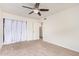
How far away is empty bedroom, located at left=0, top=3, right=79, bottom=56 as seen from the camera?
3.90 meters

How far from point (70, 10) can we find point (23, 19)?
4.11m

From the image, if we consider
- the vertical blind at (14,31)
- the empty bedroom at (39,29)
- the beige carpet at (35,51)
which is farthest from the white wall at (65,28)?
the vertical blind at (14,31)

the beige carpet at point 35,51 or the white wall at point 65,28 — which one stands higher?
the white wall at point 65,28

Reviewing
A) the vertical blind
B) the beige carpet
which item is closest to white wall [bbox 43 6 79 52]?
the beige carpet

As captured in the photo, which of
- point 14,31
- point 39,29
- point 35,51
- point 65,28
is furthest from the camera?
point 39,29

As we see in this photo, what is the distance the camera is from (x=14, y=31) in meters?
6.25

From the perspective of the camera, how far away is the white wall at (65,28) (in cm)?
406

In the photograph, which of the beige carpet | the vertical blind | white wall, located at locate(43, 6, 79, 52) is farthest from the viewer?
the vertical blind

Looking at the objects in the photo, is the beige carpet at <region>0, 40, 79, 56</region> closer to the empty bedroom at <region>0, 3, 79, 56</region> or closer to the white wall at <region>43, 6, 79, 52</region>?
the empty bedroom at <region>0, 3, 79, 56</region>

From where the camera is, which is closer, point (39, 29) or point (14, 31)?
point (14, 31)

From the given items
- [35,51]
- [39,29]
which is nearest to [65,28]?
[35,51]

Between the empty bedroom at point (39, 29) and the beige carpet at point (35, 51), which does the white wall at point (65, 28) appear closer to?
the empty bedroom at point (39, 29)

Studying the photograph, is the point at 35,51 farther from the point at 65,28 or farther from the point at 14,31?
the point at 14,31

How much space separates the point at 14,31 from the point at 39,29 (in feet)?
10.5
